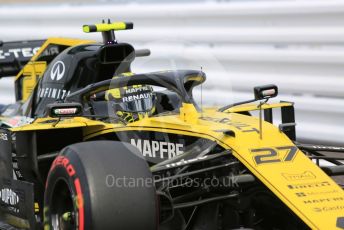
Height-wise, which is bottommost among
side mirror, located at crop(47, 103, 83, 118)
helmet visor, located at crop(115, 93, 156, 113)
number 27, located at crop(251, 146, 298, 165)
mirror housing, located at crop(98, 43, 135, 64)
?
number 27, located at crop(251, 146, 298, 165)

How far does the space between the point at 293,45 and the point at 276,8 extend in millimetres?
467

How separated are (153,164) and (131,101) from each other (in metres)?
0.93

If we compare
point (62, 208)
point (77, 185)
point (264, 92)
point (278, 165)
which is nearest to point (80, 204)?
point (77, 185)

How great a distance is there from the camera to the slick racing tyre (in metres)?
4.64

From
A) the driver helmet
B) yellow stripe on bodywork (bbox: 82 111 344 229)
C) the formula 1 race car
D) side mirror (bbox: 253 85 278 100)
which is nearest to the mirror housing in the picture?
the formula 1 race car

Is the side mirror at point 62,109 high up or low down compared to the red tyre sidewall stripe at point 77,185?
up

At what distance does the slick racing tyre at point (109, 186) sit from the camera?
4641mm

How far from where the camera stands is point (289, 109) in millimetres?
6535

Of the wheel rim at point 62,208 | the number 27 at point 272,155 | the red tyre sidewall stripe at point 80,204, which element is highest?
the number 27 at point 272,155

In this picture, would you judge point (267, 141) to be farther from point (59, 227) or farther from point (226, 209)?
point (59, 227)

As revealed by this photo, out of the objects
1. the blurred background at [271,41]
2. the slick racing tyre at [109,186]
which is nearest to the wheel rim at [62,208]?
the slick racing tyre at [109,186]

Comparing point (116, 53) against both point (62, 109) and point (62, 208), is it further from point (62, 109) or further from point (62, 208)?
point (62, 208)

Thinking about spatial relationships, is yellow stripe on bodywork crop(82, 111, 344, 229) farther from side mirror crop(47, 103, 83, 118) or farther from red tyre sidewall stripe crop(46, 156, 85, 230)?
red tyre sidewall stripe crop(46, 156, 85, 230)

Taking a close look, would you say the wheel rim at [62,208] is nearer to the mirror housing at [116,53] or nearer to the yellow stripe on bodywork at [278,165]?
the yellow stripe on bodywork at [278,165]
